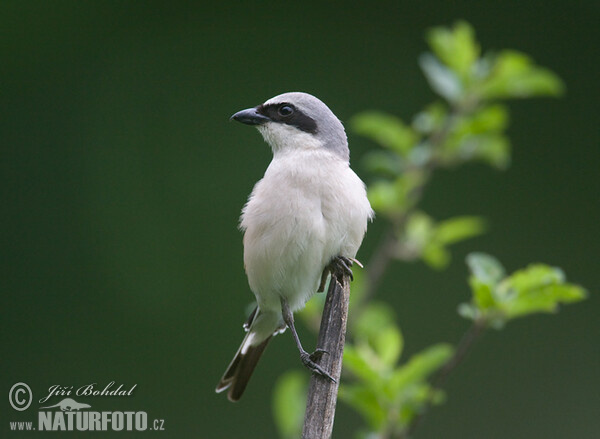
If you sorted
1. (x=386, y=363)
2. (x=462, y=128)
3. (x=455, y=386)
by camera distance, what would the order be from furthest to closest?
(x=455, y=386), (x=462, y=128), (x=386, y=363)

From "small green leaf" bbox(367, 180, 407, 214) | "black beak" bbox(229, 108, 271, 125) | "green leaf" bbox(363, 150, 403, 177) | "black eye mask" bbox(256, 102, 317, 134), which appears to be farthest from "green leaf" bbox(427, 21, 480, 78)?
"black beak" bbox(229, 108, 271, 125)

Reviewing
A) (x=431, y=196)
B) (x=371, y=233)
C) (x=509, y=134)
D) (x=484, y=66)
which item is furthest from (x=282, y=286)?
(x=509, y=134)

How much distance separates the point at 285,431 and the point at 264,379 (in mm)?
2903

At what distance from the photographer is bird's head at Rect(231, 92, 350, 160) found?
3.24 metres

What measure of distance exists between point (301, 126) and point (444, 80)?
833mm

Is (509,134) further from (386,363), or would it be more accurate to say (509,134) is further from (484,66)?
(386,363)

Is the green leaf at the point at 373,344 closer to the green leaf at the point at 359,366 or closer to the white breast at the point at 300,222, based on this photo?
the green leaf at the point at 359,366

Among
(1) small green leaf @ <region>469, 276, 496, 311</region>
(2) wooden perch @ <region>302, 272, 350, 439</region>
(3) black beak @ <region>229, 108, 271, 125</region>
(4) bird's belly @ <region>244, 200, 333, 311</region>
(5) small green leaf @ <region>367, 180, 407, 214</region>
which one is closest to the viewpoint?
(2) wooden perch @ <region>302, 272, 350, 439</region>

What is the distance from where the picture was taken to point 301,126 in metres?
3.27

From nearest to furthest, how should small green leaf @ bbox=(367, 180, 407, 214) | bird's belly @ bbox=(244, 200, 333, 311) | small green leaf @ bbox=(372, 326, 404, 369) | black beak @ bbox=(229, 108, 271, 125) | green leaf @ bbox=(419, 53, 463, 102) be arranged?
1. bird's belly @ bbox=(244, 200, 333, 311)
2. small green leaf @ bbox=(372, 326, 404, 369)
3. black beak @ bbox=(229, 108, 271, 125)
4. small green leaf @ bbox=(367, 180, 407, 214)
5. green leaf @ bbox=(419, 53, 463, 102)

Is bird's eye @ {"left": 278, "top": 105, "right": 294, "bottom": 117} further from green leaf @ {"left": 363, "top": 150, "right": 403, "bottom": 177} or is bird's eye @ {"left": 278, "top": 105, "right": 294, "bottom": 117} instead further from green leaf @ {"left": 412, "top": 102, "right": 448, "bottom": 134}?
green leaf @ {"left": 412, "top": 102, "right": 448, "bottom": 134}

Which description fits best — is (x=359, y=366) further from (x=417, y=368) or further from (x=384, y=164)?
(x=384, y=164)

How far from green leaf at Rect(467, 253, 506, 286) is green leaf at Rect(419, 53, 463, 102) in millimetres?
1050

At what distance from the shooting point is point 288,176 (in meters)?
3.00
